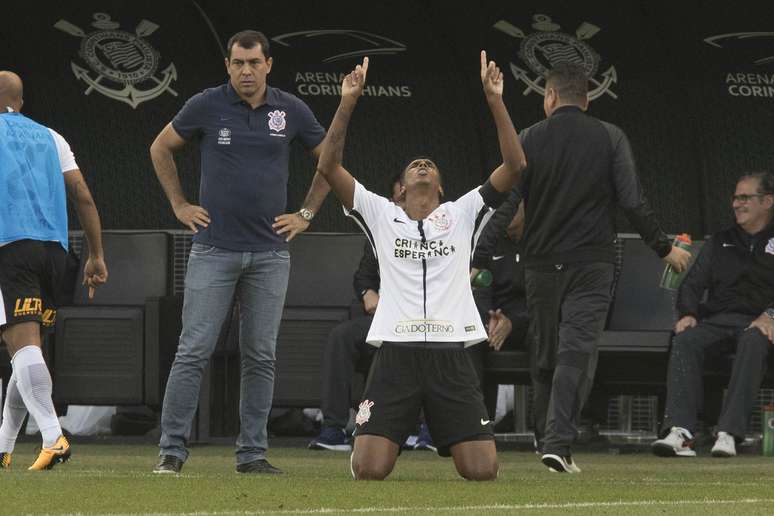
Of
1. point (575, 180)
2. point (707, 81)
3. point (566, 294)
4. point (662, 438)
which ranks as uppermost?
point (707, 81)

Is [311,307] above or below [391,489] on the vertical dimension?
above

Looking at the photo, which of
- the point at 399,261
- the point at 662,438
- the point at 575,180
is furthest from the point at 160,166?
the point at 662,438

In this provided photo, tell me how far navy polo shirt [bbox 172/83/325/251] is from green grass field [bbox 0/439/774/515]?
41.1 inches

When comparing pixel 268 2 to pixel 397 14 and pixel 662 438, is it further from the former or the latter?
pixel 662 438

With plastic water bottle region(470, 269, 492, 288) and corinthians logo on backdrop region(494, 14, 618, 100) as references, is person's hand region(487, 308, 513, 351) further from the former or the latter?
corinthians logo on backdrop region(494, 14, 618, 100)

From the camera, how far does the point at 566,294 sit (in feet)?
26.8

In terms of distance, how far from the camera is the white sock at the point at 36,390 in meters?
7.83

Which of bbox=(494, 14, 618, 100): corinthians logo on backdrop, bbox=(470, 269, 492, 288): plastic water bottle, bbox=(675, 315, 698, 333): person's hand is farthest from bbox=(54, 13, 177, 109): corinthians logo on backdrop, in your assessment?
bbox=(675, 315, 698, 333): person's hand

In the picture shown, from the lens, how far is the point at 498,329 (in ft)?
33.9

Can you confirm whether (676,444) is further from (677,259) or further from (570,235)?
(570,235)

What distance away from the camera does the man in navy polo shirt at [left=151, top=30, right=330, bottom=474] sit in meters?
7.75

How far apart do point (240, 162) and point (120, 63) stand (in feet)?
15.4

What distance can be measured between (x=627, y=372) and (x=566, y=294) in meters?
2.52

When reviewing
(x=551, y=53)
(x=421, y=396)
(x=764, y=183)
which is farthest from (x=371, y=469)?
(x=551, y=53)
